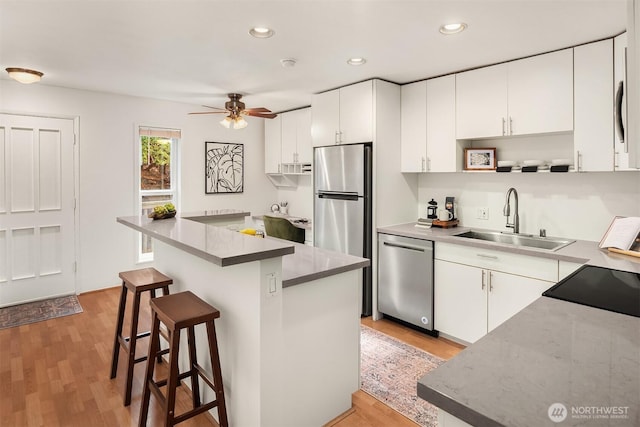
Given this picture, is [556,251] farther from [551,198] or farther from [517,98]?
[517,98]

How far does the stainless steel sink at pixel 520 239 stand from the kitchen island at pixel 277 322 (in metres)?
1.57

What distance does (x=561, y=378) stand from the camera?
836mm

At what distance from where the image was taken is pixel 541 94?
279cm

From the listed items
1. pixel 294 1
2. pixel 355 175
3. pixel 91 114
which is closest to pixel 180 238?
pixel 294 1

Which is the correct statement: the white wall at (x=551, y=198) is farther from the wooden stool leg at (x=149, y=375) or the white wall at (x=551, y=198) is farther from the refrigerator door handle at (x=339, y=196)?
the wooden stool leg at (x=149, y=375)

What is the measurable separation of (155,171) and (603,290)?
184 inches

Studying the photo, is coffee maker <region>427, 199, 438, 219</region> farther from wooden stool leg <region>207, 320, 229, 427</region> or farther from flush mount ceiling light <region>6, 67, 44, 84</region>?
flush mount ceiling light <region>6, 67, 44, 84</region>

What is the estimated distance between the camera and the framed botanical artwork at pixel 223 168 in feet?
16.5

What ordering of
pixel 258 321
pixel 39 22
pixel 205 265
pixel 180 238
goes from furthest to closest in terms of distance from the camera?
pixel 39 22, pixel 205 265, pixel 180 238, pixel 258 321

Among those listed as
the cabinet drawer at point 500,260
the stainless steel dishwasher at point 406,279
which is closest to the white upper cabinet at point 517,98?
the cabinet drawer at point 500,260

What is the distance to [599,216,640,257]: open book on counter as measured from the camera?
2.32 metres

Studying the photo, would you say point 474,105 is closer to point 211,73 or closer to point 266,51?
point 266,51

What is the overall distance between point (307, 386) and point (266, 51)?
2.36 m

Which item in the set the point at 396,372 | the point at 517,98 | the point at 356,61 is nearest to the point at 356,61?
the point at 356,61
